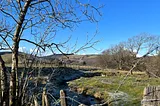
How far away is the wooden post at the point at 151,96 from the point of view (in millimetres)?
2230

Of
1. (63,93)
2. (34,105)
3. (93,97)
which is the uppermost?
(63,93)

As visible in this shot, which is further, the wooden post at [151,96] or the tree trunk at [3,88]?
the tree trunk at [3,88]

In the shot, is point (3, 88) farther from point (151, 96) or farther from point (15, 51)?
point (151, 96)

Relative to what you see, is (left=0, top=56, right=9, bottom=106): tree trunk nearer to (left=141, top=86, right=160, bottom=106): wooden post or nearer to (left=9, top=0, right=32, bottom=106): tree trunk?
(left=9, top=0, right=32, bottom=106): tree trunk

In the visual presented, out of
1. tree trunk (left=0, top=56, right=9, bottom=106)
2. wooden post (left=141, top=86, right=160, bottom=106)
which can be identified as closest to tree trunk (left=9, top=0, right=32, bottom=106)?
tree trunk (left=0, top=56, right=9, bottom=106)

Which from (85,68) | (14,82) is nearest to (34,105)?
(14,82)

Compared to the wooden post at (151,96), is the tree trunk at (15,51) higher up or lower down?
higher up

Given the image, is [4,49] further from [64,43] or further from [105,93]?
[105,93]

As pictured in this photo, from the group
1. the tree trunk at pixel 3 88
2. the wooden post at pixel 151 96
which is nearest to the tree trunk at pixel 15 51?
the tree trunk at pixel 3 88

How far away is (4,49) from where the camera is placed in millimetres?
4504

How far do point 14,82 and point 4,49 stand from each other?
610 mm

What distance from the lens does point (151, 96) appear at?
2236 mm

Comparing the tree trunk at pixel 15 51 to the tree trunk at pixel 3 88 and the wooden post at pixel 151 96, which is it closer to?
the tree trunk at pixel 3 88

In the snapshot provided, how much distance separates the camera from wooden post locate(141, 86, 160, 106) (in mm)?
2230
